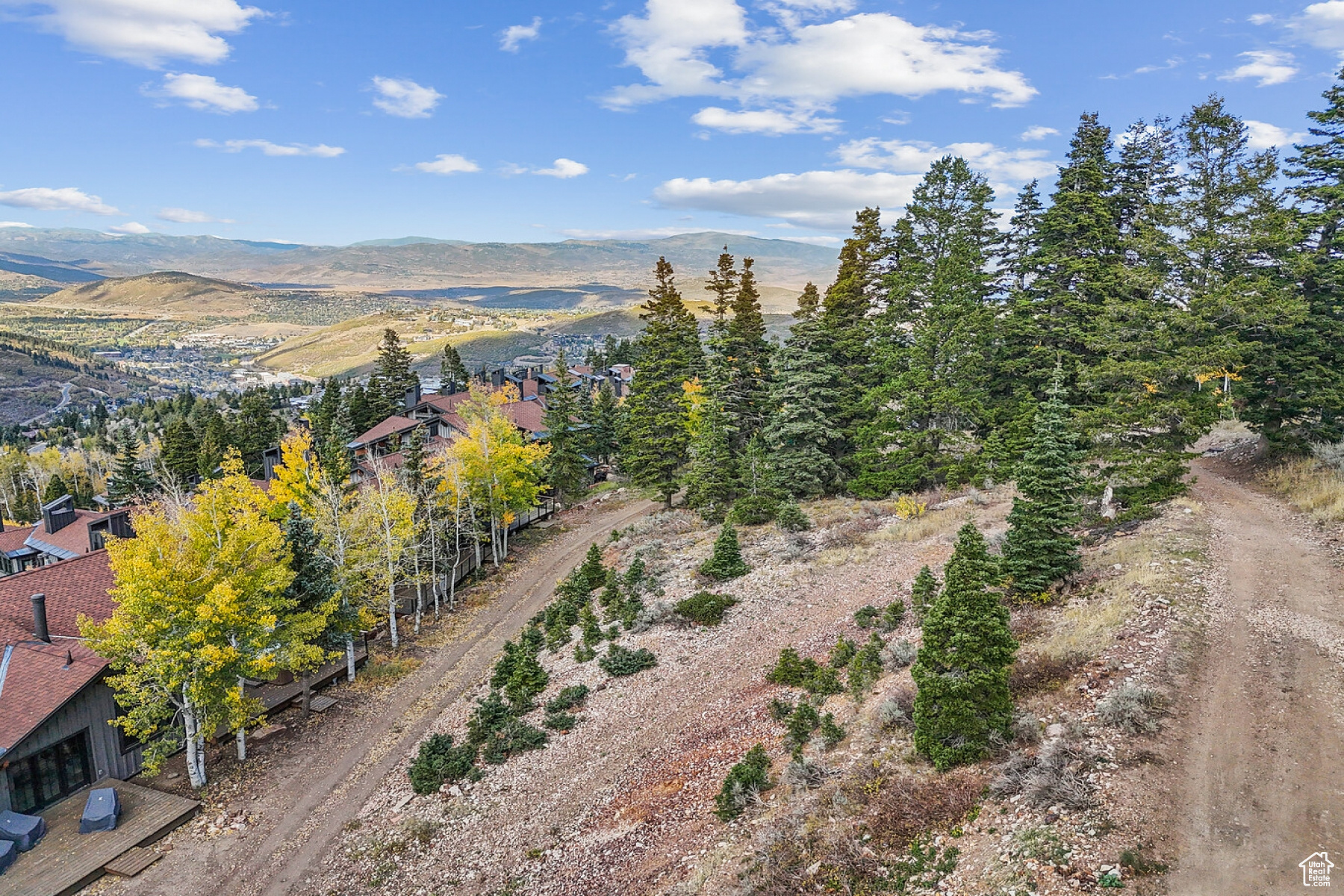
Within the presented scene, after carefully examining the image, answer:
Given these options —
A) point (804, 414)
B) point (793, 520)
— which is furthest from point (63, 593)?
point (804, 414)

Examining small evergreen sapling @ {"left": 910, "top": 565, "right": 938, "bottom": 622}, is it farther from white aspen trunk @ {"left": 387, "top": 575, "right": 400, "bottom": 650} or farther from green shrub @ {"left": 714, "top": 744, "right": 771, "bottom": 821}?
white aspen trunk @ {"left": 387, "top": 575, "right": 400, "bottom": 650}

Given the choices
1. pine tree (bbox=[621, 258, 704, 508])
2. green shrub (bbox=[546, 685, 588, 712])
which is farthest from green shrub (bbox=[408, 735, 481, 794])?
pine tree (bbox=[621, 258, 704, 508])

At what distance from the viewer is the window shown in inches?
759

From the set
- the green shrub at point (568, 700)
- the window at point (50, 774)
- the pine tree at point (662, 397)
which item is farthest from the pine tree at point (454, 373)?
the green shrub at point (568, 700)

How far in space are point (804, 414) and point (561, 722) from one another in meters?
20.4

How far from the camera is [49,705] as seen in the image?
776 inches

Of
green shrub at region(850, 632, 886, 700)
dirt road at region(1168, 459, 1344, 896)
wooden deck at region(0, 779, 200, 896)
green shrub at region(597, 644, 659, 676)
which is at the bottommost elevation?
wooden deck at region(0, 779, 200, 896)

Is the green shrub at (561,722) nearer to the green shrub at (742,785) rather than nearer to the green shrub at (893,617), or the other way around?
the green shrub at (742,785)

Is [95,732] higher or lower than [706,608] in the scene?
lower

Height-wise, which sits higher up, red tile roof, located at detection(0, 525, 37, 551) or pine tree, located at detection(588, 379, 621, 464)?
pine tree, located at detection(588, 379, 621, 464)

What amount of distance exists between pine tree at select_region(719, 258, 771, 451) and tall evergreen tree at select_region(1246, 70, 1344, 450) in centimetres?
2276

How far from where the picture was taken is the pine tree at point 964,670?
12.5m

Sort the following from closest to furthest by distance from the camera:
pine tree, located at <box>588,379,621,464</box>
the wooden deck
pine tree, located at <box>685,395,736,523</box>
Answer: the wooden deck → pine tree, located at <box>685,395,736,523</box> → pine tree, located at <box>588,379,621,464</box>

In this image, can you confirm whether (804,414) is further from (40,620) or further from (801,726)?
(40,620)
